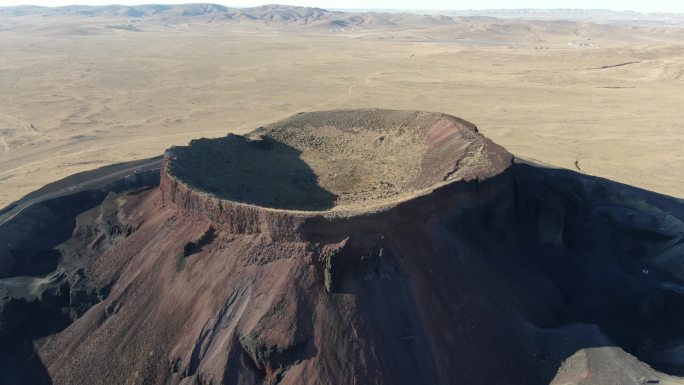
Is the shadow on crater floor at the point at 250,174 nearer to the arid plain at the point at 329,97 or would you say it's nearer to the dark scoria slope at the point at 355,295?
the dark scoria slope at the point at 355,295

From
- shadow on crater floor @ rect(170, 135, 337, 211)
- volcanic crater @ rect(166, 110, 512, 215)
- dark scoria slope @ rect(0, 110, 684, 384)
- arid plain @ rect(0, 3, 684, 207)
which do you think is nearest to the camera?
dark scoria slope @ rect(0, 110, 684, 384)

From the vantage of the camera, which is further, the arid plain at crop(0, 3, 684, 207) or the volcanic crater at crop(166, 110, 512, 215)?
the arid plain at crop(0, 3, 684, 207)

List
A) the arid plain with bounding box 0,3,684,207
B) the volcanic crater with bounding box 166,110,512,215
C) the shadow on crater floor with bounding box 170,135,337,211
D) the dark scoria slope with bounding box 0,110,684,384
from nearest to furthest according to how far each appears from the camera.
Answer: the dark scoria slope with bounding box 0,110,684,384 → the volcanic crater with bounding box 166,110,512,215 → the shadow on crater floor with bounding box 170,135,337,211 → the arid plain with bounding box 0,3,684,207

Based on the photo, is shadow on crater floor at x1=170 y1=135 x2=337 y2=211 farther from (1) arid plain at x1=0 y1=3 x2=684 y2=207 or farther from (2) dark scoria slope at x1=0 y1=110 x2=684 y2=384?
(1) arid plain at x1=0 y1=3 x2=684 y2=207

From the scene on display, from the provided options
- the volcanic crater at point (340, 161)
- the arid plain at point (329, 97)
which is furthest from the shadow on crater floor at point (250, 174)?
the arid plain at point (329, 97)

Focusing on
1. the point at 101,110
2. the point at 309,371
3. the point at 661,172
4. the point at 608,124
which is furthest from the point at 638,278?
the point at 101,110

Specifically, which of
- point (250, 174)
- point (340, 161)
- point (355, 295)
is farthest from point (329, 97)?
point (355, 295)

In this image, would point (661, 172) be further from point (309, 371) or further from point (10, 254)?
A: point (10, 254)

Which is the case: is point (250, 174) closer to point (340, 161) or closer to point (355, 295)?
point (340, 161)

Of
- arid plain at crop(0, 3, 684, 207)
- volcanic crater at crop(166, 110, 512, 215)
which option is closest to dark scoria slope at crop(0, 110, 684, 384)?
volcanic crater at crop(166, 110, 512, 215)
